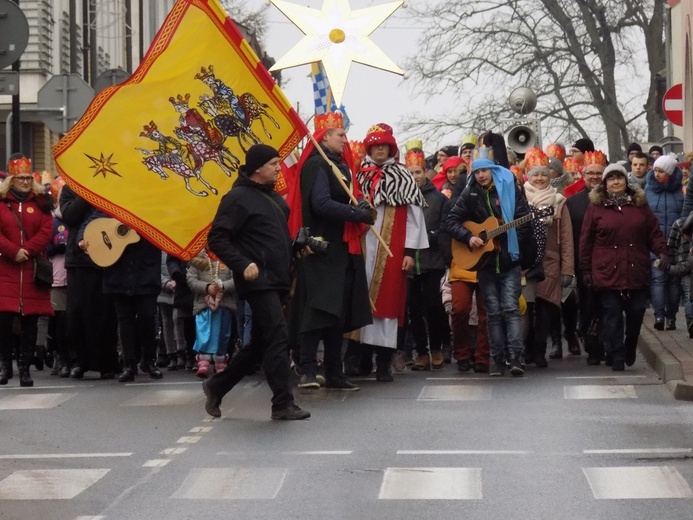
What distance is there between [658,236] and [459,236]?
5.56 feet

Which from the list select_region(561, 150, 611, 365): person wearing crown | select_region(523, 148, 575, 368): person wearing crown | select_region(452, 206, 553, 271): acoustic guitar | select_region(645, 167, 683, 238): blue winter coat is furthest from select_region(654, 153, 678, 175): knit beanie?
select_region(452, 206, 553, 271): acoustic guitar

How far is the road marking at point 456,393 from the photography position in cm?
1473

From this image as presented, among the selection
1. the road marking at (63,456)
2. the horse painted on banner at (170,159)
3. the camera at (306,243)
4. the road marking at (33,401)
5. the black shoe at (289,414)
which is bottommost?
the road marking at (63,456)

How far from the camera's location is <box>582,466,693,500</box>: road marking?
32.3 feet

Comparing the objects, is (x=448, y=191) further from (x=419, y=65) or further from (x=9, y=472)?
(x=419, y=65)

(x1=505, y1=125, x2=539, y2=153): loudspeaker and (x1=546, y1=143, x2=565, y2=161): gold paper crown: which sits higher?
(x1=505, y1=125, x2=539, y2=153): loudspeaker

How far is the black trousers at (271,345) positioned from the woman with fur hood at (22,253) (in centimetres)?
398

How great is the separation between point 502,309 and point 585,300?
2.09m

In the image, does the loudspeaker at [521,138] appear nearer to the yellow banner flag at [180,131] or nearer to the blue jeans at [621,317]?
the blue jeans at [621,317]

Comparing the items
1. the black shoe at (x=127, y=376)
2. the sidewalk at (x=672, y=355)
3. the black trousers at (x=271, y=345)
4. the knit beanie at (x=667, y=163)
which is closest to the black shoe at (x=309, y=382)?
the black trousers at (x=271, y=345)

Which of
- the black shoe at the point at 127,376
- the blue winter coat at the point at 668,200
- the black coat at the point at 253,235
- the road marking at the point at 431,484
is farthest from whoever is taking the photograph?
the blue winter coat at the point at 668,200

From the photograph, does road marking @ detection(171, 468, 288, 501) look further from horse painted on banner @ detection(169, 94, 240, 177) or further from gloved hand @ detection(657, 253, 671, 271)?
gloved hand @ detection(657, 253, 671, 271)

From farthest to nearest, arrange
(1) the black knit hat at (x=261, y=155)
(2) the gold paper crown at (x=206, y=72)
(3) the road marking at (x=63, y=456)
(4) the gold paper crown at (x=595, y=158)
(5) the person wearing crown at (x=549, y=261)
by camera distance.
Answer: (4) the gold paper crown at (x=595, y=158) → (5) the person wearing crown at (x=549, y=261) → (2) the gold paper crown at (x=206, y=72) → (1) the black knit hat at (x=261, y=155) → (3) the road marking at (x=63, y=456)

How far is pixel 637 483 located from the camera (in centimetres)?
1020
